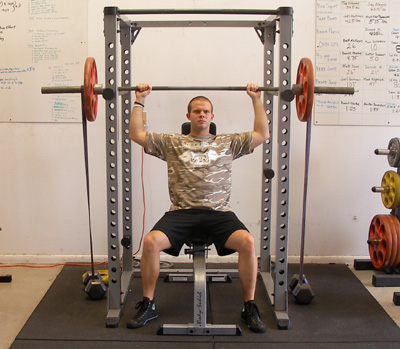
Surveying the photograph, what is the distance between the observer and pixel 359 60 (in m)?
3.30

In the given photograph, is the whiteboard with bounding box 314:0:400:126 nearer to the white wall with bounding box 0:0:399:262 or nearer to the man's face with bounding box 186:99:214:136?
the white wall with bounding box 0:0:399:262

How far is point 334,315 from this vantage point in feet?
8.84

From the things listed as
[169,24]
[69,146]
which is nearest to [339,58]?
[169,24]

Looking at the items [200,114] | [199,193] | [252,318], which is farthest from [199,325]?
[200,114]

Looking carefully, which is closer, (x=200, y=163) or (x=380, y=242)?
(x=200, y=163)

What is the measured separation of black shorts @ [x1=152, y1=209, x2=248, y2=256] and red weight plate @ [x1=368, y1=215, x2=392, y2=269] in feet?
3.30

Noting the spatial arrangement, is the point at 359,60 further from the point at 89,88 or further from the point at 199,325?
the point at 199,325

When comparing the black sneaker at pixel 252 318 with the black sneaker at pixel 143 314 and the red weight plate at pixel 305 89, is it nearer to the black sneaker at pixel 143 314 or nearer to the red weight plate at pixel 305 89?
the black sneaker at pixel 143 314

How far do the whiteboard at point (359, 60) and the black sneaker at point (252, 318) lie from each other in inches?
57.0

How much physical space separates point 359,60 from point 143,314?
2.17 meters

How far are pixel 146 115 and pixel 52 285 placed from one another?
1.25m

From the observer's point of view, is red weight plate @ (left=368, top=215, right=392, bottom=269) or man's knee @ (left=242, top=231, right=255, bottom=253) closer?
man's knee @ (left=242, top=231, right=255, bottom=253)

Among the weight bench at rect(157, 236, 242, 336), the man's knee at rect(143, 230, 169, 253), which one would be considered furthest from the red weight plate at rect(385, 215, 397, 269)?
the man's knee at rect(143, 230, 169, 253)

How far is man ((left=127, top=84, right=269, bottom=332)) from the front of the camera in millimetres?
2518
